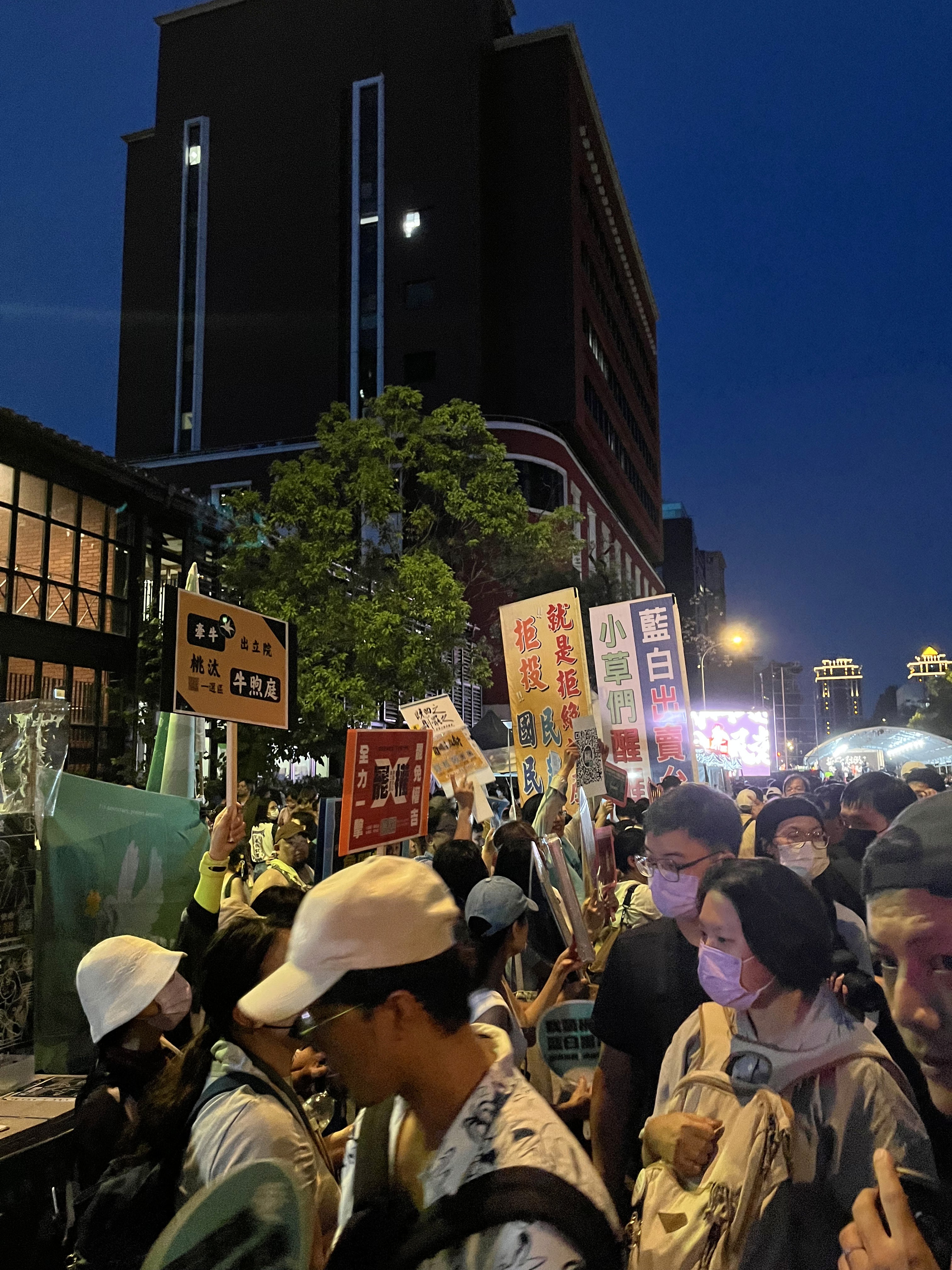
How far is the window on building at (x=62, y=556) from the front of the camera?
1677 cm

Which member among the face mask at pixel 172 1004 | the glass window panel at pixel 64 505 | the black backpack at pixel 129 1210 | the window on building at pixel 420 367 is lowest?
the black backpack at pixel 129 1210

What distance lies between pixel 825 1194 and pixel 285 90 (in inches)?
1756

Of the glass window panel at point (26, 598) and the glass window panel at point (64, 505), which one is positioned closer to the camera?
the glass window panel at point (26, 598)

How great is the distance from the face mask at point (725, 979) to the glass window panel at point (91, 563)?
61.3 feet

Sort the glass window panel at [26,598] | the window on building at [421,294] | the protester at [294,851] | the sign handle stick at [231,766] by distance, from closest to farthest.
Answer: the sign handle stick at [231,766], the protester at [294,851], the glass window panel at [26,598], the window on building at [421,294]

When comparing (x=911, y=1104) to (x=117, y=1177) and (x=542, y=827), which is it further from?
(x=542, y=827)

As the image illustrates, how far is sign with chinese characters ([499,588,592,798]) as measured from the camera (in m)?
8.32

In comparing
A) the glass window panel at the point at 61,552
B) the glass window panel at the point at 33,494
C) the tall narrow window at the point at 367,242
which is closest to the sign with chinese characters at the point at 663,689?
the glass window panel at the point at 33,494

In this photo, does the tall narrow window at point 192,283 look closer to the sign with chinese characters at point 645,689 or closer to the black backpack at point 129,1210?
the sign with chinese characters at point 645,689

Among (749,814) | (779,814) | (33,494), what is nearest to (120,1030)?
(779,814)

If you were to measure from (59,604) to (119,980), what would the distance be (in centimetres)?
1698

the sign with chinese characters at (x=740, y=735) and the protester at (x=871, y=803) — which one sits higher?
the sign with chinese characters at (x=740, y=735)

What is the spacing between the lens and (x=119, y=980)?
2715 millimetres

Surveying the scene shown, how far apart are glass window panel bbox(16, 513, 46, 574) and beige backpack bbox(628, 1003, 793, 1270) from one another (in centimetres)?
1756
